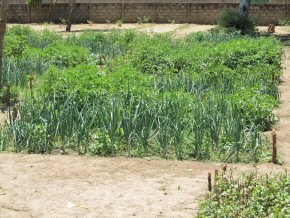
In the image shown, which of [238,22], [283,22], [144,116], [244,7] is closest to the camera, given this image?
[144,116]

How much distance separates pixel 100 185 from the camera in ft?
21.1

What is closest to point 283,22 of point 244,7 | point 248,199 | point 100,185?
point 244,7

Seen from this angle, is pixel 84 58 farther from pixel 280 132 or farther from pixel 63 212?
pixel 63 212

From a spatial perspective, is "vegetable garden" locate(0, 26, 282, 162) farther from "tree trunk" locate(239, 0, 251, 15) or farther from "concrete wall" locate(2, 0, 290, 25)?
"concrete wall" locate(2, 0, 290, 25)

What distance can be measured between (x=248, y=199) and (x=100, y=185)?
1635mm

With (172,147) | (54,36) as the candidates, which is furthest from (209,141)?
(54,36)

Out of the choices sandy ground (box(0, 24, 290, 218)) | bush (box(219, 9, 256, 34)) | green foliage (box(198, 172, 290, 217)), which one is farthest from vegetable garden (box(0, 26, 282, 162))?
bush (box(219, 9, 256, 34))

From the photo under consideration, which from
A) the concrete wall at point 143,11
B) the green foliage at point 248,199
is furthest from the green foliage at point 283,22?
the green foliage at point 248,199

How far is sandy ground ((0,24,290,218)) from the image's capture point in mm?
5742

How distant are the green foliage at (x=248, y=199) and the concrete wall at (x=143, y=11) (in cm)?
2433

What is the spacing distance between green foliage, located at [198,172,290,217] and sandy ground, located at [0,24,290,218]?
0.26 metres

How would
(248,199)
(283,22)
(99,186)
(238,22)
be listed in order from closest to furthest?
(248,199) < (99,186) < (238,22) < (283,22)

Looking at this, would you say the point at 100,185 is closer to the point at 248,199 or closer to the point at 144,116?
the point at 144,116

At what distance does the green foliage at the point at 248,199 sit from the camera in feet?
17.0
